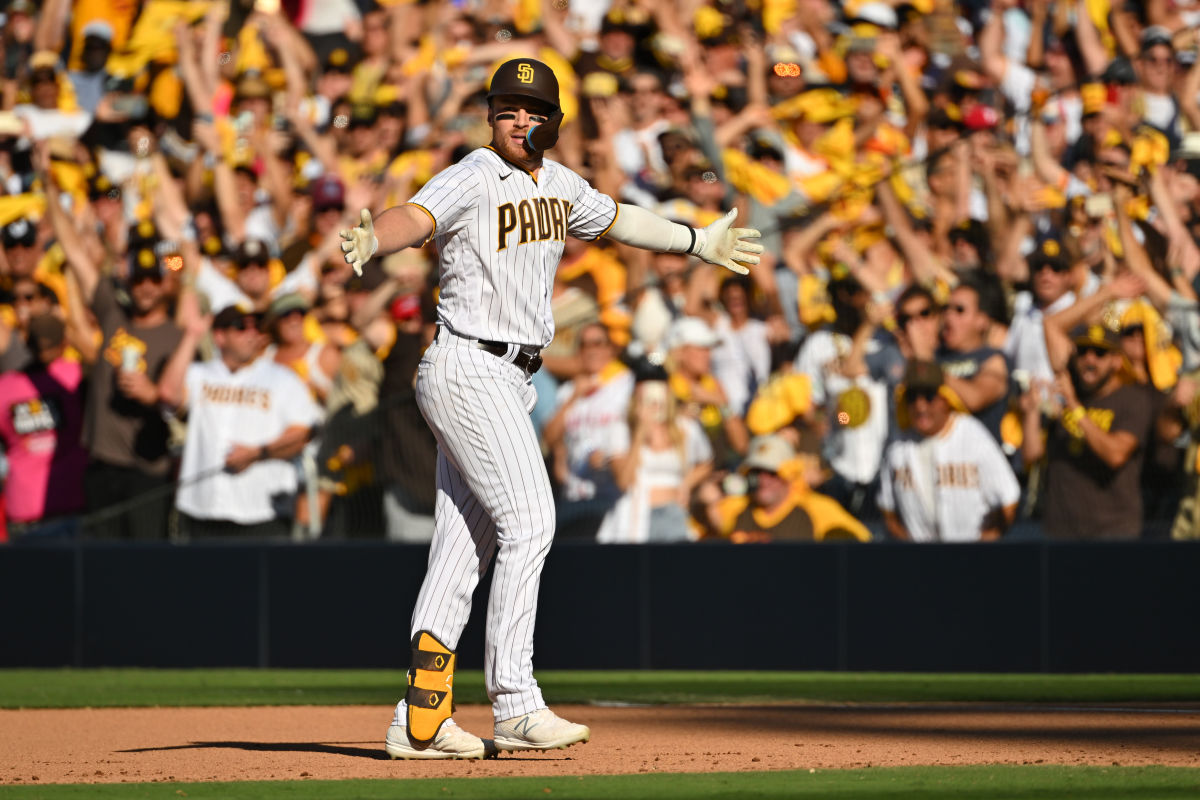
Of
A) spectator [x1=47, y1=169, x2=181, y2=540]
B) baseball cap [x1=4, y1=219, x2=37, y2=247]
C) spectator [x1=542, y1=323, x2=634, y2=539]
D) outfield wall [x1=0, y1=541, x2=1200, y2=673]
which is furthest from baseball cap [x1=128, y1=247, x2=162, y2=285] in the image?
spectator [x1=542, y1=323, x2=634, y2=539]

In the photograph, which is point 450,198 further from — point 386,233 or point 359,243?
point 359,243

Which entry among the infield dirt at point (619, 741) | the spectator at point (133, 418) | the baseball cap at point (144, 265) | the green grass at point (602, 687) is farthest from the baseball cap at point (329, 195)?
the infield dirt at point (619, 741)

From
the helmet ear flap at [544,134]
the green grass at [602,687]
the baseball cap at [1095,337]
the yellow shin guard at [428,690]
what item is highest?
the helmet ear flap at [544,134]

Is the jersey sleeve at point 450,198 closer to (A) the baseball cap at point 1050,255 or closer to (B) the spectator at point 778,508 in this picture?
(B) the spectator at point 778,508

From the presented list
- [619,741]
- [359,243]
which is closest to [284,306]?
[619,741]

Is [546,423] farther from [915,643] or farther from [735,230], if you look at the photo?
[735,230]

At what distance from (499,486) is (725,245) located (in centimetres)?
127

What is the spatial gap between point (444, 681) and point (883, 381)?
4.73m

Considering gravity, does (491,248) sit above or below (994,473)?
above

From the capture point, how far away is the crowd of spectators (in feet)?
30.7

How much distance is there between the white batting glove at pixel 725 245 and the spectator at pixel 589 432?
3.75 metres

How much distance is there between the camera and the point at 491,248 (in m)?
5.22

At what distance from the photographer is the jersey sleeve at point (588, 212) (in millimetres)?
5633

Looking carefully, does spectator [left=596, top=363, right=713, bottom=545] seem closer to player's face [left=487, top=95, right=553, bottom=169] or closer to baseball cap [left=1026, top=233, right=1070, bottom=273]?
baseball cap [left=1026, top=233, right=1070, bottom=273]
